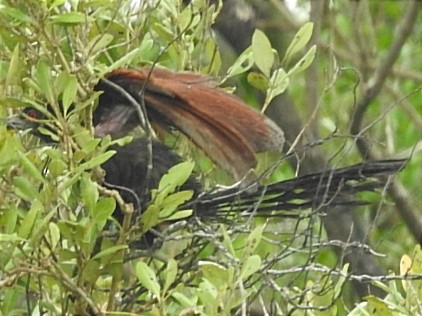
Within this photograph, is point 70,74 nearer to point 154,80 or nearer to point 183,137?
point 154,80

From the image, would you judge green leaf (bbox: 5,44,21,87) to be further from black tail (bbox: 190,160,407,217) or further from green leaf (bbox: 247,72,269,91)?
green leaf (bbox: 247,72,269,91)

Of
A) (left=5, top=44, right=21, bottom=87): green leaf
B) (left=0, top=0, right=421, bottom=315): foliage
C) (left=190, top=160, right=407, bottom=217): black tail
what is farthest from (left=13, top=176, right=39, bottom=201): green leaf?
(left=190, top=160, right=407, bottom=217): black tail

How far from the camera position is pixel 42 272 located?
3.94 ft

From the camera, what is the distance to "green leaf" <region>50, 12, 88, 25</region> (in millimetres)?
1206

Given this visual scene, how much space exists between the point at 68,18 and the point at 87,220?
0.23 metres

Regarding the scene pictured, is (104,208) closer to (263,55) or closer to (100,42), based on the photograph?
(100,42)

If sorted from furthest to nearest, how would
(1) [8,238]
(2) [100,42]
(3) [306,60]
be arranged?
1. (3) [306,60]
2. (2) [100,42]
3. (1) [8,238]

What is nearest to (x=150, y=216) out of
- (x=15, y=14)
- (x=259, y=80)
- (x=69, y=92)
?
(x=69, y=92)

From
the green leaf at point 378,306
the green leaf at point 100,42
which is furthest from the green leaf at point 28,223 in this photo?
the green leaf at point 378,306

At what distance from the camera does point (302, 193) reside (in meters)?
1.34

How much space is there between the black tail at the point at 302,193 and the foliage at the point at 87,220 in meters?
0.03

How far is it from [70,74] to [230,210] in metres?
0.30

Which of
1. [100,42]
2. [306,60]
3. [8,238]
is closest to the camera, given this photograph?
[8,238]

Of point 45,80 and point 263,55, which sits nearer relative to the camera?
point 45,80
